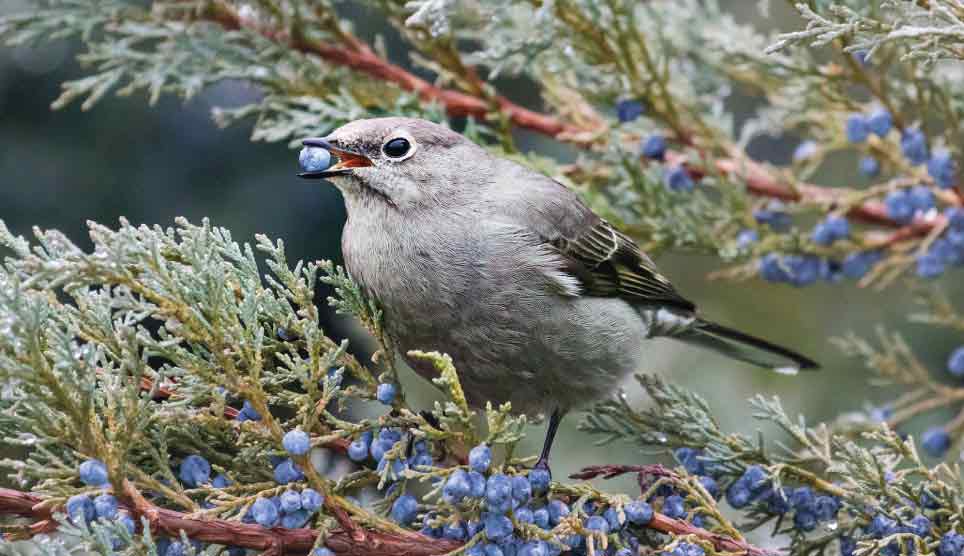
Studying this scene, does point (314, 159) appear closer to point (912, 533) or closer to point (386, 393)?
point (386, 393)

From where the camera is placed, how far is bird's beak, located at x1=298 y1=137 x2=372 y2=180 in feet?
11.2

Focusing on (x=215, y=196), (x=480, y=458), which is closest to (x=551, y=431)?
(x=480, y=458)

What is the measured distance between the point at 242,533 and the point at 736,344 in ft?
9.04

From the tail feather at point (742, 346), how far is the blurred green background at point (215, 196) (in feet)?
1.88

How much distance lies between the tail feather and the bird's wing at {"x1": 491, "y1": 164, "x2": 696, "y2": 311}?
237 millimetres

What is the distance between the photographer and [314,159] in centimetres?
346

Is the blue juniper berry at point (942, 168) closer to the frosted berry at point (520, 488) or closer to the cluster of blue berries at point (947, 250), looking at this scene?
the cluster of blue berries at point (947, 250)

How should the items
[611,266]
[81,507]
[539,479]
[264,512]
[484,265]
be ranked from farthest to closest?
[611,266]
[484,265]
[539,479]
[264,512]
[81,507]

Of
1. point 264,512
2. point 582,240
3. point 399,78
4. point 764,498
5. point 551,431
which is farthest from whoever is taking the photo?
point 399,78

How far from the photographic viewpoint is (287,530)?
242 centimetres

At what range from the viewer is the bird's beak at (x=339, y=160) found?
3.42 m

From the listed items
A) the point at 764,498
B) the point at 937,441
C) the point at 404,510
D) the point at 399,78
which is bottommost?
the point at 937,441

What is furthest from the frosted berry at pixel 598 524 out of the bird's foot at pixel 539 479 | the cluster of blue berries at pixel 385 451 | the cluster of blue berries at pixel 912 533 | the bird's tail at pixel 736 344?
the bird's tail at pixel 736 344

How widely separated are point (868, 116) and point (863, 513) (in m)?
1.77
